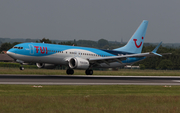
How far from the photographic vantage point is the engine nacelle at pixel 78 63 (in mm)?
43459

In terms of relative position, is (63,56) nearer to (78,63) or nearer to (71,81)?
(78,63)

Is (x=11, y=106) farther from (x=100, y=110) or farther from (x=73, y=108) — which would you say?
(x=100, y=110)

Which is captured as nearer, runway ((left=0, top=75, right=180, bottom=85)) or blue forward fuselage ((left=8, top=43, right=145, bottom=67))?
runway ((left=0, top=75, right=180, bottom=85))

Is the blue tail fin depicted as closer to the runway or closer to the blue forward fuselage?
the blue forward fuselage

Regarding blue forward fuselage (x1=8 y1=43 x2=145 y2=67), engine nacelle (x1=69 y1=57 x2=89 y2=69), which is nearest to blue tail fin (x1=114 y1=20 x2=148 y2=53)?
blue forward fuselage (x1=8 y1=43 x2=145 y2=67)

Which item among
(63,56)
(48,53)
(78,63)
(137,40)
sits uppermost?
(137,40)

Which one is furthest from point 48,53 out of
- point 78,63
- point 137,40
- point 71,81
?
point 137,40

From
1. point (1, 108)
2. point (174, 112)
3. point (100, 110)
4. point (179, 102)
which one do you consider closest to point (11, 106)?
point (1, 108)

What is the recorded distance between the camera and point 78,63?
43.4 m

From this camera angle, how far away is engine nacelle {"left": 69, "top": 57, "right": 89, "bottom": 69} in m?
43.5

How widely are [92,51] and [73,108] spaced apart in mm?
36765

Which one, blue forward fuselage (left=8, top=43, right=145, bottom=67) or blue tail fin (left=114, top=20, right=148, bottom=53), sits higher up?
blue tail fin (left=114, top=20, right=148, bottom=53)

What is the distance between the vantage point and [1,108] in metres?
→ 13.7

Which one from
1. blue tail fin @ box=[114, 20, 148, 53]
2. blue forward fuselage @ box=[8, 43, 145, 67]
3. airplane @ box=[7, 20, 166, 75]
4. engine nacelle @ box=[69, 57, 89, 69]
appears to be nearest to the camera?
blue forward fuselage @ box=[8, 43, 145, 67]
